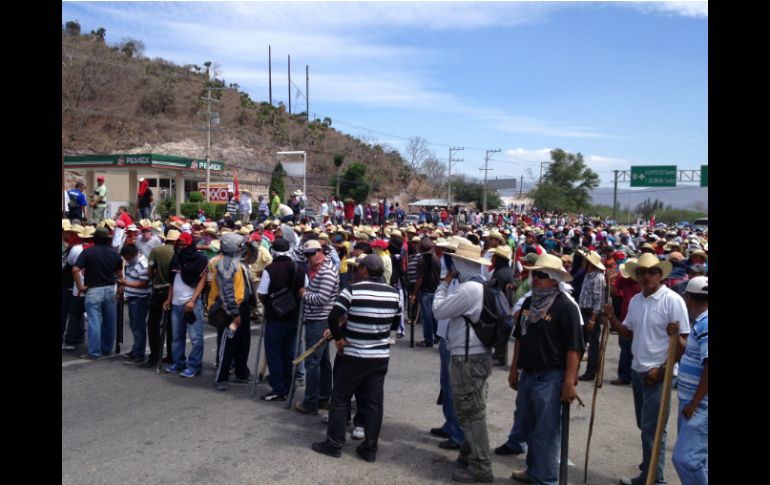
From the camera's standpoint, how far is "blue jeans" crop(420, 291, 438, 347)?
10.3 metres

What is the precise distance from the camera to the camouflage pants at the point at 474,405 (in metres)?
5.24

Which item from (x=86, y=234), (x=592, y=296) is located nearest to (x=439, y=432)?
(x=592, y=296)

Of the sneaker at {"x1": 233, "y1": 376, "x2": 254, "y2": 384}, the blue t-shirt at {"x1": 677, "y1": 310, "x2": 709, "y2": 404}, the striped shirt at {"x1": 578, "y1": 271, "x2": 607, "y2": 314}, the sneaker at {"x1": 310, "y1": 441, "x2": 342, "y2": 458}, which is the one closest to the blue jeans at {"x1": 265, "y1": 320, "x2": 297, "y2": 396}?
the sneaker at {"x1": 233, "y1": 376, "x2": 254, "y2": 384}

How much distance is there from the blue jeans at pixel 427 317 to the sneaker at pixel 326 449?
473cm

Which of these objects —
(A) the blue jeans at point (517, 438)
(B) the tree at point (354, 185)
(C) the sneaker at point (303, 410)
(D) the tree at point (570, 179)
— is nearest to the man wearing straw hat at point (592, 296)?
(A) the blue jeans at point (517, 438)

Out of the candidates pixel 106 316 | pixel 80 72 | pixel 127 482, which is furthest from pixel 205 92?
pixel 127 482

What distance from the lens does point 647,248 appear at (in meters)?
11.4

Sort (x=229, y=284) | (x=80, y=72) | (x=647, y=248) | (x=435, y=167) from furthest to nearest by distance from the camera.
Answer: (x=435, y=167), (x=80, y=72), (x=647, y=248), (x=229, y=284)

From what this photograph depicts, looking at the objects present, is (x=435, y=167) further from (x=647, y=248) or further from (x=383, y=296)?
(x=383, y=296)

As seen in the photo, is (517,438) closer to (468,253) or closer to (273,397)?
(468,253)

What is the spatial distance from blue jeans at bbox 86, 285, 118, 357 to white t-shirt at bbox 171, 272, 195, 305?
1.56m

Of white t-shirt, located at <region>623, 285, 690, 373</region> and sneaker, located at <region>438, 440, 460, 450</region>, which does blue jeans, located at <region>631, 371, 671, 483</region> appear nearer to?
white t-shirt, located at <region>623, 285, 690, 373</region>
